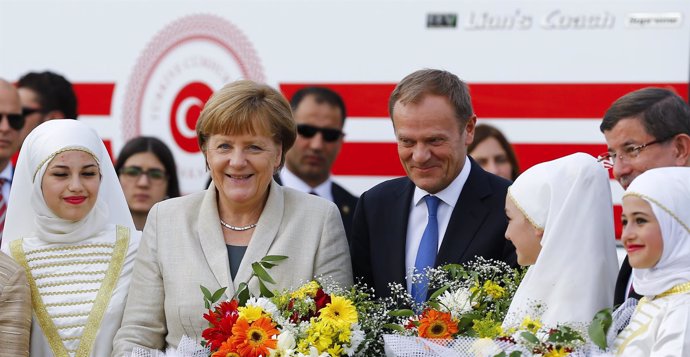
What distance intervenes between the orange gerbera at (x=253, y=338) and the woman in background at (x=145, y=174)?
11.1 feet

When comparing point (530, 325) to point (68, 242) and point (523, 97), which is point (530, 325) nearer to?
point (68, 242)

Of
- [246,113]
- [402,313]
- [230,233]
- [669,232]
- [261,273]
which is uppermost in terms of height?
[246,113]

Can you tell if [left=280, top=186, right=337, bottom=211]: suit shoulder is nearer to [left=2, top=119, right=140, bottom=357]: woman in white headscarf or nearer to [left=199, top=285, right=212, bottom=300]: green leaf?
[left=199, top=285, right=212, bottom=300]: green leaf

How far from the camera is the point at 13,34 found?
26.5 ft

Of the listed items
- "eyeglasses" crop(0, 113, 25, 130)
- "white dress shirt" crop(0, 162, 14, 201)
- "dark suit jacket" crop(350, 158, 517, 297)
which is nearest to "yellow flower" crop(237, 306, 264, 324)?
"dark suit jacket" crop(350, 158, 517, 297)

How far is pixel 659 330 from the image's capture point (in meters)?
3.79

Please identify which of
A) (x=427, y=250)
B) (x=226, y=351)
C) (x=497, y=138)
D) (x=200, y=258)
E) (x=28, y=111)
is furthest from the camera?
(x=28, y=111)

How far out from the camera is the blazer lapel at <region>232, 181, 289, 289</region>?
4598 mm

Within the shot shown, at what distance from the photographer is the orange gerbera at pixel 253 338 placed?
405 centimetres

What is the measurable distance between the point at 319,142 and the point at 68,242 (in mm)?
2669

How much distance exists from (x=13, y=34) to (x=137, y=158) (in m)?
1.52

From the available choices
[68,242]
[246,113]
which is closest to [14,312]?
[68,242]

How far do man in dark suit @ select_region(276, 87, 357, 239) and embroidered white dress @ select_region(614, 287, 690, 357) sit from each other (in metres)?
3.58

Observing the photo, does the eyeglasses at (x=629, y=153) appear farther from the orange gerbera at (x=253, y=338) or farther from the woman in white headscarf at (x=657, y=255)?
the orange gerbera at (x=253, y=338)
